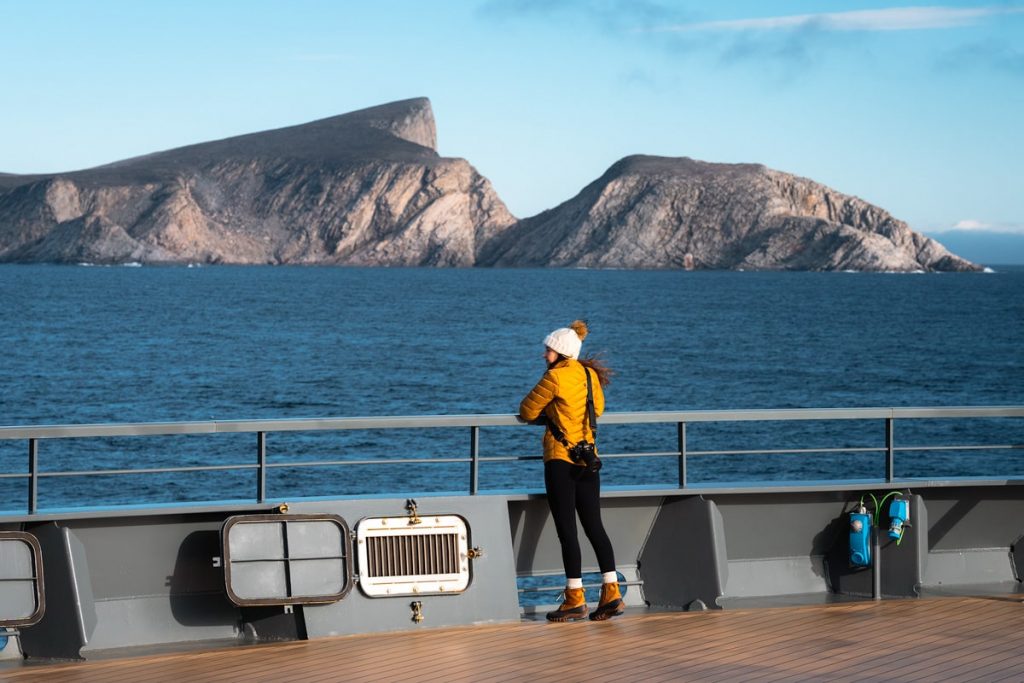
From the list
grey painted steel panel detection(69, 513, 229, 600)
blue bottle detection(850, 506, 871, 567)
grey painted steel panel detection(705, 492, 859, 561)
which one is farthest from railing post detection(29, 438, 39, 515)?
blue bottle detection(850, 506, 871, 567)

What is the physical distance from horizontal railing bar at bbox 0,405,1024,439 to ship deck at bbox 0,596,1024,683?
4.00 ft

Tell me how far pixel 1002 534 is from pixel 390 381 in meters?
52.9

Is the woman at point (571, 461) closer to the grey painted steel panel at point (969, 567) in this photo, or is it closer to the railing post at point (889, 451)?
the railing post at point (889, 451)

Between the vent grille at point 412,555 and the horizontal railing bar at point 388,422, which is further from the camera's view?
the vent grille at point 412,555

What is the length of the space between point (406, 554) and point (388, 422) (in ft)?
2.72

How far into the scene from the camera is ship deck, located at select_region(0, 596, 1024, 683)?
23.1 ft

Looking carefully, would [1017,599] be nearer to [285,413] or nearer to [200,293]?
[285,413]

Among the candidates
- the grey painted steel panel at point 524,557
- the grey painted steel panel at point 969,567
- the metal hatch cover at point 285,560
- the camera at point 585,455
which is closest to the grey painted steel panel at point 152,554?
the grey painted steel panel at point 524,557

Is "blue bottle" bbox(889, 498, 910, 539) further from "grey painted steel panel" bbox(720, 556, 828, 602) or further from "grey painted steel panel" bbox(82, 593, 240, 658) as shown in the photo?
"grey painted steel panel" bbox(82, 593, 240, 658)

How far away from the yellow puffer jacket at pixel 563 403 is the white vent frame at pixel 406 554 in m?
0.78

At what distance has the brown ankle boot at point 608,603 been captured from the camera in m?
8.41

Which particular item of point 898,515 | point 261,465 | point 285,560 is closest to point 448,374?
point 898,515

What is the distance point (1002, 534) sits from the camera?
32.8ft

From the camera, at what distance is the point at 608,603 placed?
841 cm
